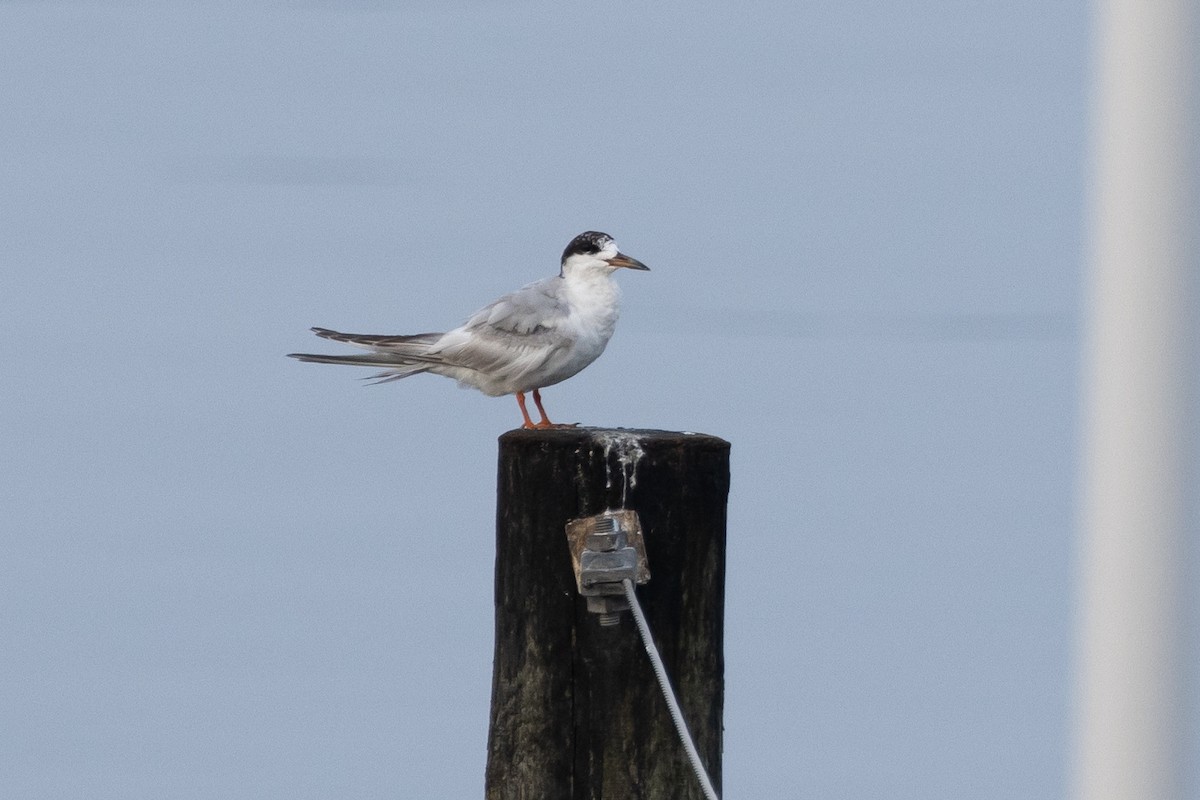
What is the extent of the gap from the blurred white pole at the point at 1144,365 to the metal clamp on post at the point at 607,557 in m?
1.62

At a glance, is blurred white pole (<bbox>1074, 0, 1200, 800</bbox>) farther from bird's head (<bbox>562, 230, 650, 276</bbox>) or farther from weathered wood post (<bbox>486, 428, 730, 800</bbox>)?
bird's head (<bbox>562, 230, 650, 276</bbox>)

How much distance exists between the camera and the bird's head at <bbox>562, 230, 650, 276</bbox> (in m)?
7.11

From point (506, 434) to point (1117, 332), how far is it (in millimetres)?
1993

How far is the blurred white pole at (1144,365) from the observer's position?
94.0 inches

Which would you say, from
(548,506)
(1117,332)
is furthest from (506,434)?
(1117,332)

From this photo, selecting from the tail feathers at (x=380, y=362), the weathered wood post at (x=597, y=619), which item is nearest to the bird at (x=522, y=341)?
the tail feathers at (x=380, y=362)

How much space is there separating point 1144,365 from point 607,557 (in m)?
1.74

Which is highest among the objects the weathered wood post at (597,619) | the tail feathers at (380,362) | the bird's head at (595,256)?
the bird's head at (595,256)

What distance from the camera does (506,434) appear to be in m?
4.14

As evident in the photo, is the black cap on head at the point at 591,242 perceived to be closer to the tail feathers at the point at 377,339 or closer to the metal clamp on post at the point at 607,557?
the tail feathers at the point at 377,339

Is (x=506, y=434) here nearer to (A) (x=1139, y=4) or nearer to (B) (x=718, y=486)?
(B) (x=718, y=486)

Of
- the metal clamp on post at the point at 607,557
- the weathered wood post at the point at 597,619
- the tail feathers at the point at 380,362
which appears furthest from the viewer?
the tail feathers at the point at 380,362

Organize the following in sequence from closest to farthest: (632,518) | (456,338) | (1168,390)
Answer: (1168,390), (632,518), (456,338)

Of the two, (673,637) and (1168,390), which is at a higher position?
(1168,390)
